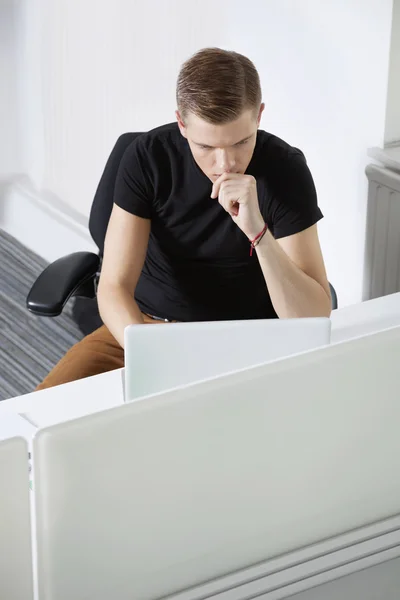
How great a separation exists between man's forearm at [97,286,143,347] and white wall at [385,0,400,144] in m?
0.95

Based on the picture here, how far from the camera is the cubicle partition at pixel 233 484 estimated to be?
4.15 ft

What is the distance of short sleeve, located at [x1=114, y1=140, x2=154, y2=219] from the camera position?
2.30 metres

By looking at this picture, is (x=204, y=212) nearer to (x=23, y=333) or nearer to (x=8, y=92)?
(x=23, y=333)

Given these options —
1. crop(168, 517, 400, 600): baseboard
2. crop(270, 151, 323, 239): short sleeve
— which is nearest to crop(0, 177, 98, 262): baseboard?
crop(270, 151, 323, 239): short sleeve

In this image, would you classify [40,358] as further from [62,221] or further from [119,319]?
[119,319]

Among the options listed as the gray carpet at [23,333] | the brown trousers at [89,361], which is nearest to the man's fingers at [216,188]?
the brown trousers at [89,361]

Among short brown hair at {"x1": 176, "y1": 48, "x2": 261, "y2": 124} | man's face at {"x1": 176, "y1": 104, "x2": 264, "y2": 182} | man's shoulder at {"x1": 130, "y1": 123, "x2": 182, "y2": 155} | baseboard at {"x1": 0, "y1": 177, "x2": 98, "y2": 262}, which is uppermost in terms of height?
short brown hair at {"x1": 176, "y1": 48, "x2": 261, "y2": 124}

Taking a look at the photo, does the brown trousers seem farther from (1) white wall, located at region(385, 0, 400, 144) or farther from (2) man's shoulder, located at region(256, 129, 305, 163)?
(1) white wall, located at region(385, 0, 400, 144)

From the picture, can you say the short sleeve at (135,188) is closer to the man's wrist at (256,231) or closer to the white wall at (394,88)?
the man's wrist at (256,231)

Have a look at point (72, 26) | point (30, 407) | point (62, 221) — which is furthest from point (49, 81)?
point (30, 407)

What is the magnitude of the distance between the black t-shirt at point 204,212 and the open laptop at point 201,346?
0.69 meters

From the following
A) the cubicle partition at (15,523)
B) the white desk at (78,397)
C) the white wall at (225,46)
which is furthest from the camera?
the white wall at (225,46)

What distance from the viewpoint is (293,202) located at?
89.7 inches

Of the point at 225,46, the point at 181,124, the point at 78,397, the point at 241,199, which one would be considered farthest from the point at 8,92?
the point at 78,397
